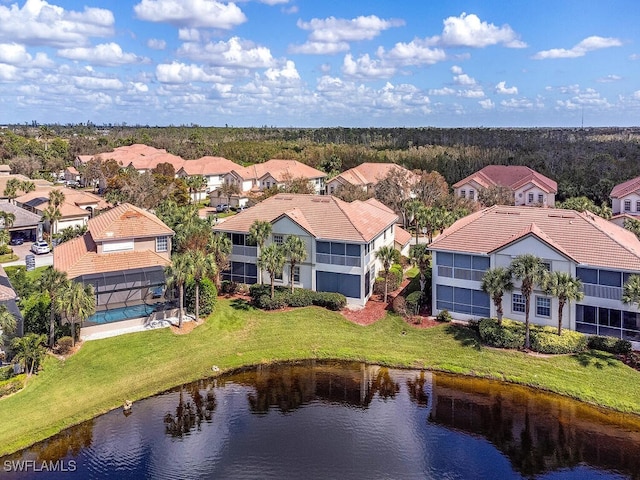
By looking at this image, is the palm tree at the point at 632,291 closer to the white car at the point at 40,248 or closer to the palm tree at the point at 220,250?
the palm tree at the point at 220,250

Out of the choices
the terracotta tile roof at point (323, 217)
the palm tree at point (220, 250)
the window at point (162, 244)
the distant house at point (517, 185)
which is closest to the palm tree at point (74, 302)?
the window at point (162, 244)

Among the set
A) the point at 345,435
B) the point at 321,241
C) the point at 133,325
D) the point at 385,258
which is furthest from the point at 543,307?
the point at 133,325

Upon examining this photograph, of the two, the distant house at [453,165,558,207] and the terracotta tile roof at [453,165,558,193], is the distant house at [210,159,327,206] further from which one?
the terracotta tile roof at [453,165,558,193]

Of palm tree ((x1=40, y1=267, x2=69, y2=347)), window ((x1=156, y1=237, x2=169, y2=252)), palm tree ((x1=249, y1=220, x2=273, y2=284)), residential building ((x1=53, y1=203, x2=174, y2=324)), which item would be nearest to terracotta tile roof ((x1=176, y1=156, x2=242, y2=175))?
residential building ((x1=53, y1=203, x2=174, y2=324))

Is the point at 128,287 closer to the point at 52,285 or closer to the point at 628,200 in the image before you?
the point at 52,285

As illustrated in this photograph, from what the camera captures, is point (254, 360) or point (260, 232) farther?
point (260, 232)

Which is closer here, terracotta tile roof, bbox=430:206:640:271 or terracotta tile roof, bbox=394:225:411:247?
terracotta tile roof, bbox=430:206:640:271
